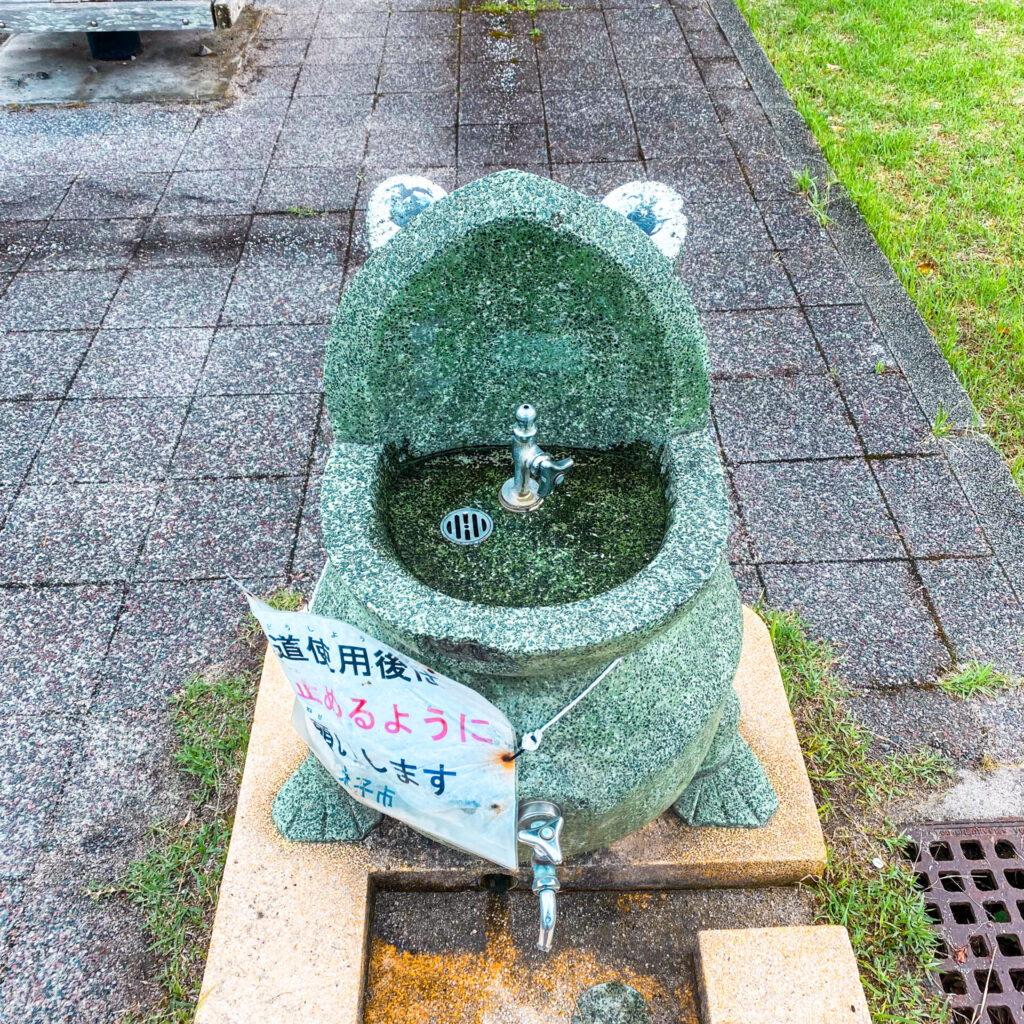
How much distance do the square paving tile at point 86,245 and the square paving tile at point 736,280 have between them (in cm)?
301

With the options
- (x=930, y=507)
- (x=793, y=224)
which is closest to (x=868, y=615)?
(x=930, y=507)

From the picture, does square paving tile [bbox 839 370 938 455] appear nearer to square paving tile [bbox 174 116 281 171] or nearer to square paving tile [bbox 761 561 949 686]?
square paving tile [bbox 761 561 949 686]

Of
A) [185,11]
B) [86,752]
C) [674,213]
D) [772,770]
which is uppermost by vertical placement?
[674,213]

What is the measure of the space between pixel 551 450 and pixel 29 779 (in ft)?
6.39

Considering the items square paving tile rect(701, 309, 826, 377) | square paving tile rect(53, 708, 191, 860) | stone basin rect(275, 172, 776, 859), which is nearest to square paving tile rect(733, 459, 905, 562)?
square paving tile rect(701, 309, 826, 377)

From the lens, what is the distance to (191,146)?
5594 millimetres

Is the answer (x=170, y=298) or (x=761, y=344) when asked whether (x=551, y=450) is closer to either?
(x=761, y=344)

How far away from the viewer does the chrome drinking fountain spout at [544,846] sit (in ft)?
5.75

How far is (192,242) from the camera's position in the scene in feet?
15.8

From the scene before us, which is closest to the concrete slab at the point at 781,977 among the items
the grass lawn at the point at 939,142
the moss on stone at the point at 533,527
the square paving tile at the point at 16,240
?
the moss on stone at the point at 533,527

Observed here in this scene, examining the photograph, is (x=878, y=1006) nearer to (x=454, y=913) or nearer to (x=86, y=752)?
(x=454, y=913)

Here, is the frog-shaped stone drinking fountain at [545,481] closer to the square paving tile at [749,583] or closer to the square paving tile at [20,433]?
the square paving tile at [749,583]

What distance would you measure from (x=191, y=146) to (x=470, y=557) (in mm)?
4838

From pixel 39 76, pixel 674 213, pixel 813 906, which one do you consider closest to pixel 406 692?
pixel 674 213
